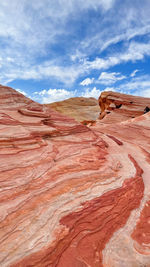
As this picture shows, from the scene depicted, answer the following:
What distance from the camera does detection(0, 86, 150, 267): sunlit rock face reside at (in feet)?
10.9

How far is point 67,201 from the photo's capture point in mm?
4637

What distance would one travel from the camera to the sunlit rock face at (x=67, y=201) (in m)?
3.32

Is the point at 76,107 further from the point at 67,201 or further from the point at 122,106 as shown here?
the point at 67,201

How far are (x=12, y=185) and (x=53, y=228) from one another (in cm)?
189

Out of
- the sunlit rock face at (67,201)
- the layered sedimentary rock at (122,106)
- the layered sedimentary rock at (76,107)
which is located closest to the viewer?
the sunlit rock face at (67,201)

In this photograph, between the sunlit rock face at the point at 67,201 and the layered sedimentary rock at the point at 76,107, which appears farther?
the layered sedimentary rock at the point at 76,107

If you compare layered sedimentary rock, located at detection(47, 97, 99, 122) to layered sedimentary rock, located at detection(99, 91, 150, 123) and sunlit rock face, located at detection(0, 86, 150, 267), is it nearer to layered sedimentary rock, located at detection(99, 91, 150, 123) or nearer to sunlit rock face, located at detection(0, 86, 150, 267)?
layered sedimentary rock, located at detection(99, 91, 150, 123)

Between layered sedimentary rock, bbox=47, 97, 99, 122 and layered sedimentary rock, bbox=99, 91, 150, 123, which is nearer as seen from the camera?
layered sedimentary rock, bbox=99, 91, 150, 123

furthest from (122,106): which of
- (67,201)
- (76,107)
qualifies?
(76,107)

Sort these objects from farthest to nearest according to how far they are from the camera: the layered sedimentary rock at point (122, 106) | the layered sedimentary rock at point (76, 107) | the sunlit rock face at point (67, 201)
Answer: the layered sedimentary rock at point (76, 107) → the layered sedimentary rock at point (122, 106) → the sunlit rock face at point (67, 201)

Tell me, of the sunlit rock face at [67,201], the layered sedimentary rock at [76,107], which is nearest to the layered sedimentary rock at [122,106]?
the sunlit rock face at [67,201]

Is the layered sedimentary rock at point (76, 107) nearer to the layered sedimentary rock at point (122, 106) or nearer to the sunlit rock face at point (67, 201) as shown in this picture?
the layered sedimentary rock at point (122, 106)

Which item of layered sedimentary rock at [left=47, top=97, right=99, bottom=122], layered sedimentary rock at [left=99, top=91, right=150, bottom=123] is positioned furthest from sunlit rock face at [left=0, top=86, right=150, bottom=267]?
layered sedimentary rock at [left=47, top=97, right=99, bottom=122]

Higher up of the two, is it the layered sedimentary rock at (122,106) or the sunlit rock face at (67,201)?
the layered sedimentary rock at (122,106)
